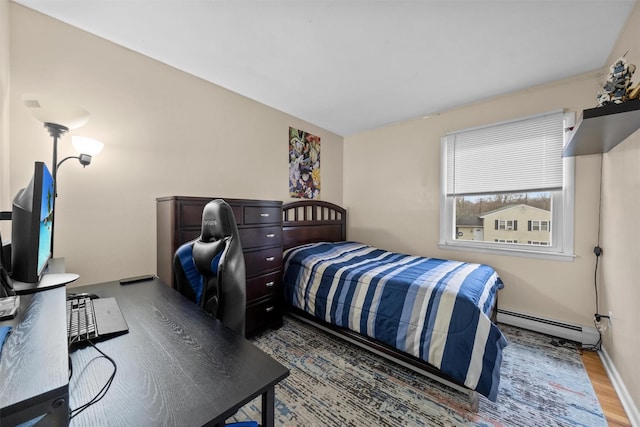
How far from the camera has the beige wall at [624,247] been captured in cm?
146

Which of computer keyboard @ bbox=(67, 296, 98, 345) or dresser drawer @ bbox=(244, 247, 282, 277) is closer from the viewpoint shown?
computer keyboard @ bbox=(67, 296, 98, 345)

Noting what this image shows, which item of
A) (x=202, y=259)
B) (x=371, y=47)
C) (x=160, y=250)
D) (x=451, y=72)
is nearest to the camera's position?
(x=202, y=259)

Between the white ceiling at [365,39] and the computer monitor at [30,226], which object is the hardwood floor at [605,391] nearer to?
the white ceiling at [365,39]

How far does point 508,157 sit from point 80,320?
3.60 meters

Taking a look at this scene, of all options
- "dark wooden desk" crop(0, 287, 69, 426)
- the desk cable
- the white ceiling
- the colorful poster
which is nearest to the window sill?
the white ceiling

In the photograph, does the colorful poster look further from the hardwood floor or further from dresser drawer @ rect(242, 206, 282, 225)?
the hardwood floor

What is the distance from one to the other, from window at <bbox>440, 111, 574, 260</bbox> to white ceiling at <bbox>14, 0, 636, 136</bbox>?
470 mm

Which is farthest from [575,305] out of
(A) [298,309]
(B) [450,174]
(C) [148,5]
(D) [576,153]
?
(C) [148,5]

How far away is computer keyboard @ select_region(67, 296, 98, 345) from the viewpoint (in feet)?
2.86

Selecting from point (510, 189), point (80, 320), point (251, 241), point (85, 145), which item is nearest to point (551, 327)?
point (510, 189)

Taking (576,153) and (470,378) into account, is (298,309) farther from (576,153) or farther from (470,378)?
(576,153)

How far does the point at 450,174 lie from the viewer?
10.0 feet

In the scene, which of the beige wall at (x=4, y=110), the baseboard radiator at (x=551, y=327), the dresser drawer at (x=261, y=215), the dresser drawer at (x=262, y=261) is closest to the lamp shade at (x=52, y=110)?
the beige wall at (x=4, y=110)

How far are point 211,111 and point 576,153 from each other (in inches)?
130
